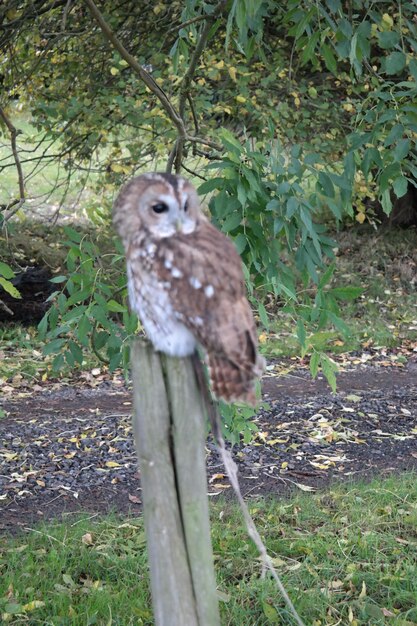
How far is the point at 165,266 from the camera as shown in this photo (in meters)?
2.15

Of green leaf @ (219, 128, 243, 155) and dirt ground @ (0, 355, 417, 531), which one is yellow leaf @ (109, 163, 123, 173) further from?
green leaf @ (219, 128, 243, 155)

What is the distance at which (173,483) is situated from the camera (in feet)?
6.75

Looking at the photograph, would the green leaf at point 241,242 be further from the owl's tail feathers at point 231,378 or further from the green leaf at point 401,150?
the owl's tail feathers at point 231,378

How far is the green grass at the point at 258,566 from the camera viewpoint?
368 cm

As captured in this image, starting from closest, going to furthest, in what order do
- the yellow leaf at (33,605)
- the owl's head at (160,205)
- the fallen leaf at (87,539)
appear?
the owl's head at (160,205) → the yellow leaf at (33,605) → the fallen leaf at (87,539)

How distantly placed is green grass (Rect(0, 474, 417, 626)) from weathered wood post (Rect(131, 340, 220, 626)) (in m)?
1.60

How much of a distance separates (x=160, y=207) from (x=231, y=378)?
1.56 ft

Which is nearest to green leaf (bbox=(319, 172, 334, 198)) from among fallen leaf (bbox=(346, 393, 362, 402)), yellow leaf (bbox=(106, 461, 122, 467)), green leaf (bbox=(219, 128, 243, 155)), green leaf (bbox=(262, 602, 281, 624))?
green leaf (bbox=(219, 128, 243, 155))

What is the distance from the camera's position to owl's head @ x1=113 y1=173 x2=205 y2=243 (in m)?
2.12

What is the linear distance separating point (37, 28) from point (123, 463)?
3.72 m

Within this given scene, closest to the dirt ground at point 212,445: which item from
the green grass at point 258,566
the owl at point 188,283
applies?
the green grass at point 258,566

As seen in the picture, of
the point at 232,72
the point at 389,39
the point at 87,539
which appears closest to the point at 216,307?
the point at 389,39

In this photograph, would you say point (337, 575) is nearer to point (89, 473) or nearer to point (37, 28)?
point (89, 473)

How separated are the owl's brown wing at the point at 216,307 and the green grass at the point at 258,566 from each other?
1.91 meters
